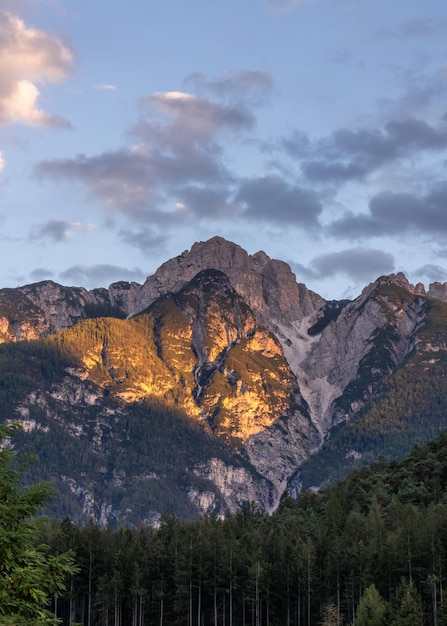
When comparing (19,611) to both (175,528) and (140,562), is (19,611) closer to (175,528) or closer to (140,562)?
(140,562)

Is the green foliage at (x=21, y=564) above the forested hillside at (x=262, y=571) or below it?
below

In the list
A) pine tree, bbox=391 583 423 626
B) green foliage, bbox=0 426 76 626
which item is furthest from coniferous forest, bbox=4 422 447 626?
green foliage, bbox=0 426 76 626

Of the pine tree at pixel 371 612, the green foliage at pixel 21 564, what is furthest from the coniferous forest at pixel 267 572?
the green foliage at pixel 21 564

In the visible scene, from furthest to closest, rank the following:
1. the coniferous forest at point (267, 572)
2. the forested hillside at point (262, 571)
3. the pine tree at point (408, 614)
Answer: the forested hillside at point (262, 571), the coniferous forest at point (267, 572), the pine tree at point (408, 614)

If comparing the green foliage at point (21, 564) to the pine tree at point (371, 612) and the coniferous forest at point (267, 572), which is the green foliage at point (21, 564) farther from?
the coniferous forest at point (267, 572)

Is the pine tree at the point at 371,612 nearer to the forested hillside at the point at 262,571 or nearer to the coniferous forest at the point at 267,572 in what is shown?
the coniferous forest at the point at 267,572

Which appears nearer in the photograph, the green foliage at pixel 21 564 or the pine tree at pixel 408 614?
Answer: the green foliage at pixel 21 564

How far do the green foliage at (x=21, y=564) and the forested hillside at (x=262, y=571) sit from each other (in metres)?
103

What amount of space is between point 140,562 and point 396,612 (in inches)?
2319

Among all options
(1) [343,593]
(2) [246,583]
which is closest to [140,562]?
(2) [246,583]

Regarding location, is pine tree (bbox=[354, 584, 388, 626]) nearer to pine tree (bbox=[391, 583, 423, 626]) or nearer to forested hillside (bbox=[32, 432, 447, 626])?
pine tree (bbox=[391, 583, 423, 626])

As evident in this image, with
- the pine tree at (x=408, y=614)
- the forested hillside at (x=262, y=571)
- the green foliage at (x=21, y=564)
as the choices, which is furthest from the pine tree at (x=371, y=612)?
the green foliage at (x=21, y=564)

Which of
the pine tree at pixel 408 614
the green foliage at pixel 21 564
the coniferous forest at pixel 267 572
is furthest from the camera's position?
the coniferous forest at pixel 267 572

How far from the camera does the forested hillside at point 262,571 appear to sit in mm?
142125
